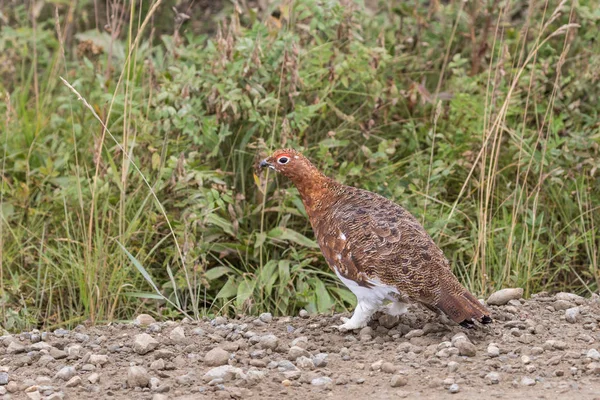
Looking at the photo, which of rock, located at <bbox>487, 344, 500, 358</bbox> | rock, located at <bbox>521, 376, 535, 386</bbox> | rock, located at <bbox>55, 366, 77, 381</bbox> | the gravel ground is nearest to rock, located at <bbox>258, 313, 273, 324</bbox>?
the gravel ground

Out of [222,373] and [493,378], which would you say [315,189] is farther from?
[493,378]

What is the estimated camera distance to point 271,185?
550 cm

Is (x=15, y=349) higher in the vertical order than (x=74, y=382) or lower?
lower

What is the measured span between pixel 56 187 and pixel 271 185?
1337 mm

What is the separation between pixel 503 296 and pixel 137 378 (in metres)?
1.87

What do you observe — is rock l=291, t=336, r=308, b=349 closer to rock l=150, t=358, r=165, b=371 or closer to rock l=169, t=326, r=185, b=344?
rock l=169, t=326, r=185, b=344

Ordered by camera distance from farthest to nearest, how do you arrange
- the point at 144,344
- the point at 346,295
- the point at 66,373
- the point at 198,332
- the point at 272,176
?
the point at 272,176, the point at 346,295, the point at 198,332, the point at 144,344, the point at 66,373

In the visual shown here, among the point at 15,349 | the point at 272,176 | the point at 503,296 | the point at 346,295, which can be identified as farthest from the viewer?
the point at 272,176

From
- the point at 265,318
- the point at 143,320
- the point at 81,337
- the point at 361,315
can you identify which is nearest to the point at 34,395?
the point at 81,337

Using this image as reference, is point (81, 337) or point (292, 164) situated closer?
point (81, 337)

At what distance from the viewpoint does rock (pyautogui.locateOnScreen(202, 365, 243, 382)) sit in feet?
12.1

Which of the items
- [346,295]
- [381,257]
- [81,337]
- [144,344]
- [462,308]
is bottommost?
[346,295]

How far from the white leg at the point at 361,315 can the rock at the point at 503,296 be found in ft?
2.21

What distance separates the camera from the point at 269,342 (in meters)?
4.07
